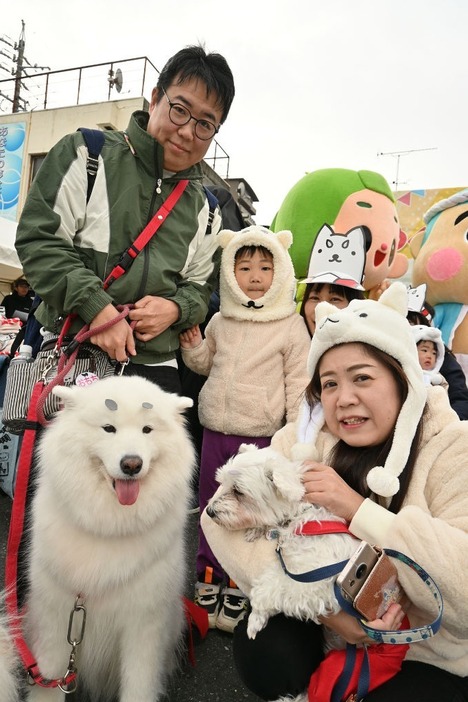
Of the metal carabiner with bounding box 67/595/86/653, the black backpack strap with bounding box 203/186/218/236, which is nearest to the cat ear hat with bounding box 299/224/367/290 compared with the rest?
the black backpack strap with bounding box 203/186/218/236

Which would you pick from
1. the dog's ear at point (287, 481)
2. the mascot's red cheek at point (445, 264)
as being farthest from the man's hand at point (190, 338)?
the mascot's red cheek at point (445, 264)

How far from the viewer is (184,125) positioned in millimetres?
1884

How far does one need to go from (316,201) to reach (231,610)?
305 centimetres

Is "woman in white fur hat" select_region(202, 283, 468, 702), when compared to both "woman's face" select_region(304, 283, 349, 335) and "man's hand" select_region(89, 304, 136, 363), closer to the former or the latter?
"man's hand" select_region(89, 304, 136, 363)

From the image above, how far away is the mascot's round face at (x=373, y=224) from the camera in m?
3.79

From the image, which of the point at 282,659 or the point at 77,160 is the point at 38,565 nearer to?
the point at 282,659

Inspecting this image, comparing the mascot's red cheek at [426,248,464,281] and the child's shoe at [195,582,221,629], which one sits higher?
the mascot's red cheek at [426,248,464,281]

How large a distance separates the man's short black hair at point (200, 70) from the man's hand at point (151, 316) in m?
0.87

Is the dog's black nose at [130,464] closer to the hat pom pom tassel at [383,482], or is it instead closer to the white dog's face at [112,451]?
the white dog's face at [112,451]

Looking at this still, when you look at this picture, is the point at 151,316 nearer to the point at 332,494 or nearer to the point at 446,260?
the point at 332,494

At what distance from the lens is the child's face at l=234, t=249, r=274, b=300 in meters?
2.45

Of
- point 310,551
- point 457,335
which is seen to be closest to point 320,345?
point 310,551

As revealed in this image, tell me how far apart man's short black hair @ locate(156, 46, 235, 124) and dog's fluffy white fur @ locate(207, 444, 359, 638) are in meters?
1.46

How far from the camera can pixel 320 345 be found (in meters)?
1.53
